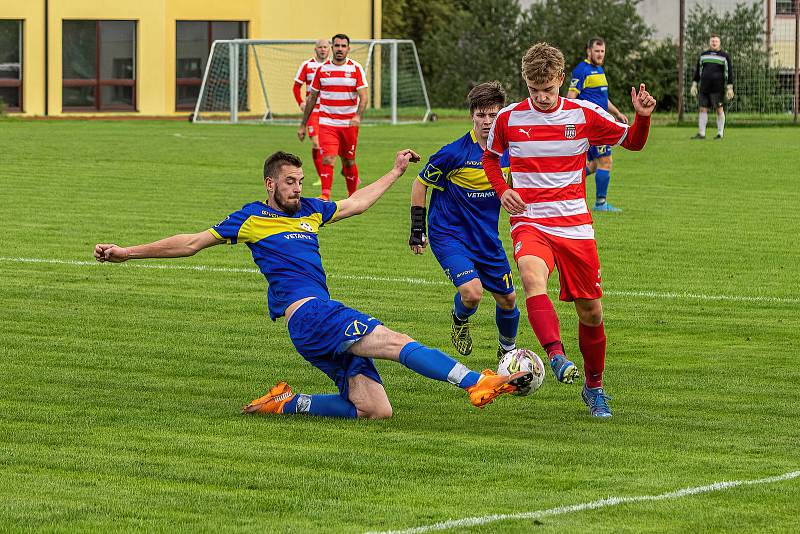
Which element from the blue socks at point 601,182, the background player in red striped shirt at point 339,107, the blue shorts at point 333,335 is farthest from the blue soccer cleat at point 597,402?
the background player in red striped shirt at point 339,107

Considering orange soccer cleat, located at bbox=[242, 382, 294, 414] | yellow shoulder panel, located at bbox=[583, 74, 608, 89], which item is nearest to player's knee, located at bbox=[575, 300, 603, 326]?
orange soccer cleat, located at bbox=[242, 382, 294, 414]

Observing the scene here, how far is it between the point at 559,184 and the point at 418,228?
1644mm

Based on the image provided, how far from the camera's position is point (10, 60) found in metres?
44.8

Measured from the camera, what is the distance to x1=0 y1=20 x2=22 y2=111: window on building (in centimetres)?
4462

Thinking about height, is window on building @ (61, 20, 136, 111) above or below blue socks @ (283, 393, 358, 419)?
above

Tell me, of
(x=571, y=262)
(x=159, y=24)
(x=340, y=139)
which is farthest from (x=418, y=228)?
(x=159, y=24)

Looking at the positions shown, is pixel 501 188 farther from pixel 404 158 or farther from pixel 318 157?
pixel 318 157

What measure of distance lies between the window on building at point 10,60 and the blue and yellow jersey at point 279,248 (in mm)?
37660

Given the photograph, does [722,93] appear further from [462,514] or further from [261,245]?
[462,514]

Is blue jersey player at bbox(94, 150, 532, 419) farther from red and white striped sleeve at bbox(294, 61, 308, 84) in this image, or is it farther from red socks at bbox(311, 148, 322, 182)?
red and white striped sleeve at bbox(294, 61, 308, 84)

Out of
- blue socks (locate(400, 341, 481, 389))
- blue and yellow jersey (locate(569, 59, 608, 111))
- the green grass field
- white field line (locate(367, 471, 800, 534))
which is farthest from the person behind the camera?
blue and yellow jersey (locate(569, 59, 608, 111))

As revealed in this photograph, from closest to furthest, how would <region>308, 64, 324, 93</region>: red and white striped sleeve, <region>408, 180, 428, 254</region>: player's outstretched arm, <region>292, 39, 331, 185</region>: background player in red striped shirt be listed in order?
<region>408, 180, 428, 254</region>: player's outstretched arm → <region>308, 64, 324, 93</region>: red and white striped sleeve → <region>292, 39, 331, 185</region>: background player in red striped shirt

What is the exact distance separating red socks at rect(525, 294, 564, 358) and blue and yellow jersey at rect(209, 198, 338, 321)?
111 centimetres

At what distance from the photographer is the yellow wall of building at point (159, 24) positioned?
1762 inches
